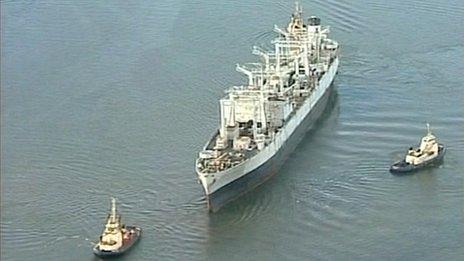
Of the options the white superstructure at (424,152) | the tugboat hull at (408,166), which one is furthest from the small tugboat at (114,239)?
the white superstructure at (424,152)

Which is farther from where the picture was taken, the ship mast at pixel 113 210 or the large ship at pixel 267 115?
the large ship at pixel 267 115

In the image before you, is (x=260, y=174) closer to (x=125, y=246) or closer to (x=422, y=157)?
(x=422, y=157)

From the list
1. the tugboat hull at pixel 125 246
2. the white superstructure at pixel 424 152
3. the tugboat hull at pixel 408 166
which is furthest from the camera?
the white superstructure at pixel 424 152

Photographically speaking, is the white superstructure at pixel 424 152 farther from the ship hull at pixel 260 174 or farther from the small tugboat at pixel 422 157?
the ship hull at pixel 260 174

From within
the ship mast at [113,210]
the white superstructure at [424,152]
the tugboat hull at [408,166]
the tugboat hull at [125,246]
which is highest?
the white superstructure at [424,152]

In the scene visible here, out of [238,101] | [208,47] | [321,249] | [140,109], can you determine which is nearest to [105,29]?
[208,47]

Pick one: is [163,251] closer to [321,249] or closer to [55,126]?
[321,249]

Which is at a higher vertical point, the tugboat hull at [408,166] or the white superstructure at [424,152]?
the white superstructure at [424,152]

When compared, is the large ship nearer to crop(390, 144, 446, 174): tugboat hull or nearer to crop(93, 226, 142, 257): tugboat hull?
crop(93, 226, 142, 257): tugboat hull

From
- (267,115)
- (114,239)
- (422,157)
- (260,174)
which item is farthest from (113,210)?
(422,157)
